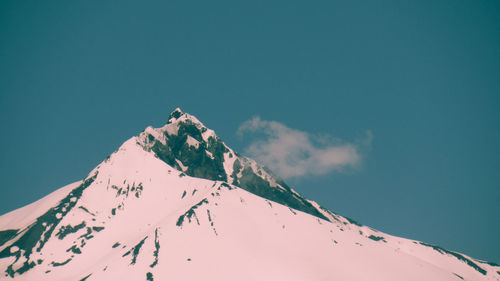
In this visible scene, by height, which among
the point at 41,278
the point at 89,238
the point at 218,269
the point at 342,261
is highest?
the point at 342,261

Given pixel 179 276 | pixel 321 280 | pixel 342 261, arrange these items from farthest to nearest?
pixel 342 261 < pixel 321 280 < pixel 179 276

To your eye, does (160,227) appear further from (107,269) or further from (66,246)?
(66,246)

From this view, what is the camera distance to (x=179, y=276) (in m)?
156

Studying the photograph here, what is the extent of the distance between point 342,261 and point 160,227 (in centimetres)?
9008

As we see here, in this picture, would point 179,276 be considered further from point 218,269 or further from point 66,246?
point 66,246

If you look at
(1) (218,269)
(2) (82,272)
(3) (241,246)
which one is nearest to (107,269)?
(2) (82,272)

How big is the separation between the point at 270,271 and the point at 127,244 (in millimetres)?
70023

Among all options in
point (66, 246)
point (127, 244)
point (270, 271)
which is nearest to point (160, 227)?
point (127, 244)

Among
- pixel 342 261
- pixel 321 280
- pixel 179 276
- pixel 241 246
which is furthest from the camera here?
pixel 342 261

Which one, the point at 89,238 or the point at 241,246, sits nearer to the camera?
the point at 241,246

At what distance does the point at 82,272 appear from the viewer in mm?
170250

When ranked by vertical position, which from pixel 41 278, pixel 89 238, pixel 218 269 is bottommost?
pixel 41 278

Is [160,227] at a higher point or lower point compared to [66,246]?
higher

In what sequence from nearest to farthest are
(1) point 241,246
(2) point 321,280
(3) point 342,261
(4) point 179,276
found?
(4) point 179,276
(2) point 321,280
(1) point 241,246
(3) point 342,261
